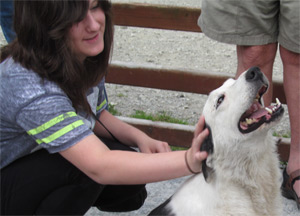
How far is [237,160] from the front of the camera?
2.42 meters

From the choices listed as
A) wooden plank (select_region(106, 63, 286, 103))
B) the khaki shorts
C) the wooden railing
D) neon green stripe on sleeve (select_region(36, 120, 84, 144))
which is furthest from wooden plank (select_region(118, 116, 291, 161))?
neon green stripe on sleeve (select_region(36, 120, 84, 144))

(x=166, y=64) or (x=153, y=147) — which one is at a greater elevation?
(x=153, y=147)

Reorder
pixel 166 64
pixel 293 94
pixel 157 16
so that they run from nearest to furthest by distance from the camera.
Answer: pixel 293 94, pixel 157 16, pixel 166 64

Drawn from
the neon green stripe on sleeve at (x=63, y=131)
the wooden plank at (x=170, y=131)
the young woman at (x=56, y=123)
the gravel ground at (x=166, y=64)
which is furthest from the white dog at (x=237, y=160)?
the wooden plank at (x=170, y=131)

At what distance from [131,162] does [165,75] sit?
203 cm

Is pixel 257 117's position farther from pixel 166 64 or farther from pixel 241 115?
pixel 166 64

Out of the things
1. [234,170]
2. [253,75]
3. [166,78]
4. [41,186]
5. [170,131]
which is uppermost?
[253,75]

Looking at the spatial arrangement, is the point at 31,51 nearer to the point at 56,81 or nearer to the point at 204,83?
the point at 56,81

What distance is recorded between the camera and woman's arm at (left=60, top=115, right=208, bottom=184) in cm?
224

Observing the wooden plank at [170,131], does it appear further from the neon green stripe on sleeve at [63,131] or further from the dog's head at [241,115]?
the neon green stripe on sleeve at [63,131]

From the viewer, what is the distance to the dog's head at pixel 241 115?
2.31 metres

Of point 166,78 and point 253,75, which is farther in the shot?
point 166,78

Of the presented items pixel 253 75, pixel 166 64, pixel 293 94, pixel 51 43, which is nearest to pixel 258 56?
pixel 293 94

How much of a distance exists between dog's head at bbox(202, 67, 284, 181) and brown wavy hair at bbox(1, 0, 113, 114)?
0.74 m
